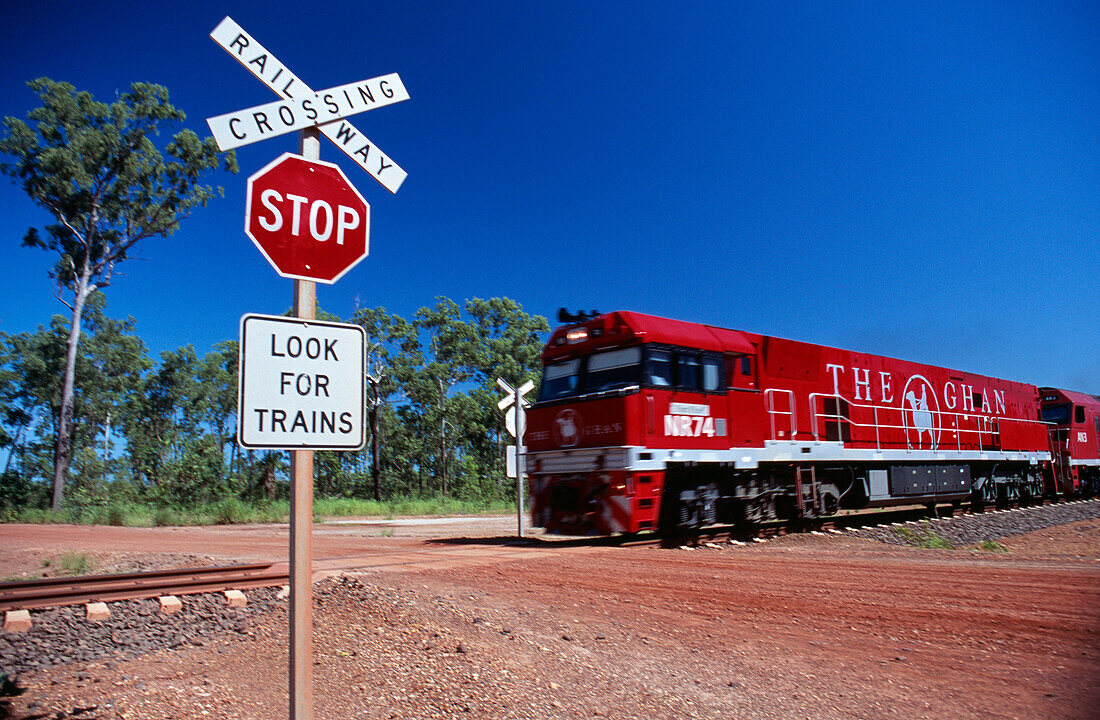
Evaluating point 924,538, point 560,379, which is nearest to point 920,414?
point 924,538

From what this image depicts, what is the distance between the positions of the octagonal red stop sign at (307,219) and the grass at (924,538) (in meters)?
13.1

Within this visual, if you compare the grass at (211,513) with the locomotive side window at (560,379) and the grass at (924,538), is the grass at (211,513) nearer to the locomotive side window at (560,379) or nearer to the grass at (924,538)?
the locomotive side window at (560,379)

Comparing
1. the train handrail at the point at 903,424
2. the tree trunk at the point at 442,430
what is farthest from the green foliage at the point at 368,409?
the train handrail at the point at 903,424

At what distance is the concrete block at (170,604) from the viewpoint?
263 inches

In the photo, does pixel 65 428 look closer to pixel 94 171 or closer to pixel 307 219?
pixel 94 171

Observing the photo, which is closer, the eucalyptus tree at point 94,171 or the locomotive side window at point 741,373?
the locomotive side window at point 741,373

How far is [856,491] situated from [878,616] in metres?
10.6

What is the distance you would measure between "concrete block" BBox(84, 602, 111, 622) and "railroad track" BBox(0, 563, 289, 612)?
0.96 feet

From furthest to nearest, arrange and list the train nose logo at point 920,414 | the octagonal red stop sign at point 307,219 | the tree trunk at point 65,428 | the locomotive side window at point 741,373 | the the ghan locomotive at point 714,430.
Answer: the tree trunk at point 65,428 → the train nose logo at point 920,414 → the locomotive side window at point 741,373 → the the ghan locomotive at point 714,430 → the octagonal red stop sign at point 307,219

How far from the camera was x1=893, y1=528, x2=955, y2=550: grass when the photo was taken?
13117mm

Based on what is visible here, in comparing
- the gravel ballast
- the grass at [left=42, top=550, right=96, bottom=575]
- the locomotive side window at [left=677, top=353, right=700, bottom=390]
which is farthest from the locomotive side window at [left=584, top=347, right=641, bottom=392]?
the grass at [left=42, top=550, right=96, bottom=575]

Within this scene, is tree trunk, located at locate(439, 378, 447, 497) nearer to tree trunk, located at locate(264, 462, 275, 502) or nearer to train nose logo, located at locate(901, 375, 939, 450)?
tree trunk, located at locate(264, 462, 275, 502)

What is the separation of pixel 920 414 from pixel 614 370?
10.9m

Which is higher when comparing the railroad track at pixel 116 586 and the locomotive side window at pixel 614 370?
the locomotive side window at pixel 614 370
